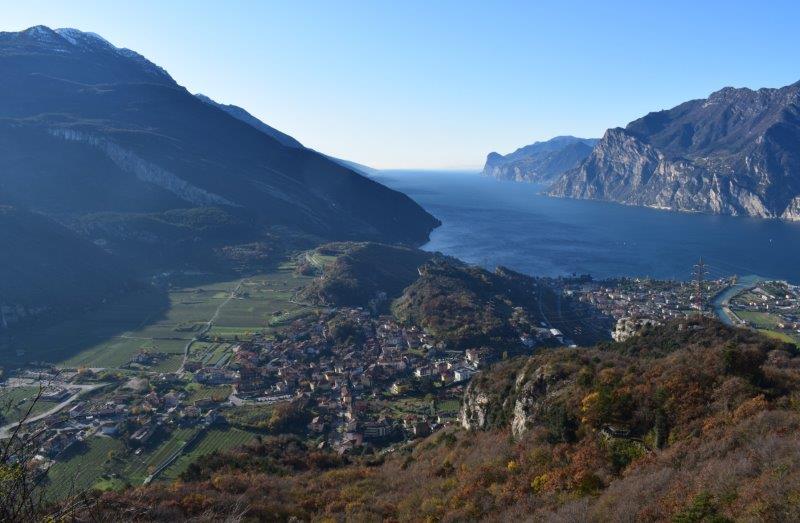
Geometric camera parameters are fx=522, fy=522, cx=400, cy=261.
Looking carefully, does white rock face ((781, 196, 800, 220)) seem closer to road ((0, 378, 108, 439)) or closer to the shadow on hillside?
the shadow on hillside

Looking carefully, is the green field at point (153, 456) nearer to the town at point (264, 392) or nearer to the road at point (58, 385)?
the town at point (264, 392)

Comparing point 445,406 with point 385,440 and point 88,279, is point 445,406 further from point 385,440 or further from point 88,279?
point 88,279

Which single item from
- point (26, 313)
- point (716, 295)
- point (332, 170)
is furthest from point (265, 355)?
point (332, 170)

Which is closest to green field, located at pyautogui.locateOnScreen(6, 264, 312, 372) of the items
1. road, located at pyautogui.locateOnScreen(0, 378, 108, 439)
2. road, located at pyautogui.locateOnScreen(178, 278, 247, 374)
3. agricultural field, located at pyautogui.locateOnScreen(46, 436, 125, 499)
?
road, located at pyautogui.locateOnScreen(178, 278, 247, 374)

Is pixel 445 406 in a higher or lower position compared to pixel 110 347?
higher

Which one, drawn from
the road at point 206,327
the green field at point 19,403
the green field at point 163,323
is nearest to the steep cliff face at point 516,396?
the road at point 206,327

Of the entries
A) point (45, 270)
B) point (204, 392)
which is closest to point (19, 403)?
point (204, 392)
